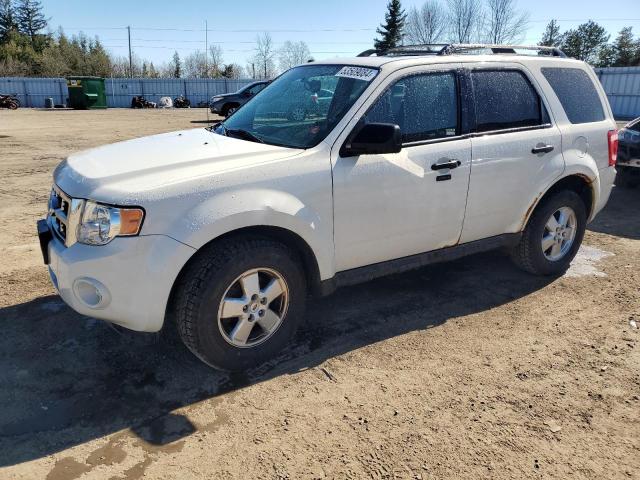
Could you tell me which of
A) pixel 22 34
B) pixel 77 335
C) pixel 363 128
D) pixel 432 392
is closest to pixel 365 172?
pixel 363 128

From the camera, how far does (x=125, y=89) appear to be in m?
38.6

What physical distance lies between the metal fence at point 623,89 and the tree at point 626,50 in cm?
2413

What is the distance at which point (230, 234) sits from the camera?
3133mm

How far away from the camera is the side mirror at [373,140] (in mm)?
3301

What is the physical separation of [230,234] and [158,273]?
0.49 metres

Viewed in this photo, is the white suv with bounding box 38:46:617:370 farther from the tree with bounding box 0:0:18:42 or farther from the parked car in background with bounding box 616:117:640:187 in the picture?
the tree with bounding box 0:0:18:42

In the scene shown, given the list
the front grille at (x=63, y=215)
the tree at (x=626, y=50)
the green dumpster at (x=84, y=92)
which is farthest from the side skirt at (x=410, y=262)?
the tree at (x=626, y=50)

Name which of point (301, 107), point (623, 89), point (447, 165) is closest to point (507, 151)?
point (447, 165)

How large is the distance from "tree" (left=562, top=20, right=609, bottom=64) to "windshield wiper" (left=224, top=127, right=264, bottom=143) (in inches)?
2329

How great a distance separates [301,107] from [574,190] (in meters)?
2.76

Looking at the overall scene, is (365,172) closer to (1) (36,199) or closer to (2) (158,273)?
(2) (158,273)

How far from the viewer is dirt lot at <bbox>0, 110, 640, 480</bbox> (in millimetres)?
2605

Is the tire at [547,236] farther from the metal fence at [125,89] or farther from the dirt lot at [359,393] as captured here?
the metal fence at [125,89]

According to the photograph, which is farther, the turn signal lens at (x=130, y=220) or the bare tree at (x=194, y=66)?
the bare tree at (x=194, y=66)
